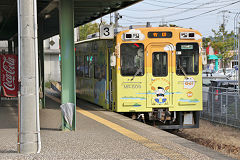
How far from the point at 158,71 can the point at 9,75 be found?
591 centimetres

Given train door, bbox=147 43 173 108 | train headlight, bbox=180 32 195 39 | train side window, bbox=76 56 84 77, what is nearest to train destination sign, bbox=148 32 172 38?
train door, bbox=147 43 173 108

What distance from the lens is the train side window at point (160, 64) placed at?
13.0 m

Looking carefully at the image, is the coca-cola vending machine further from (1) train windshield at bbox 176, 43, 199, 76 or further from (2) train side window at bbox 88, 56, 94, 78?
(1) train windshield at bbox 176, 43, 199, 76

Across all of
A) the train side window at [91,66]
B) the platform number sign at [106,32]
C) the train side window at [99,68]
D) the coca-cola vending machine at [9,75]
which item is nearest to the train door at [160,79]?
the platform number sign at [106,32]

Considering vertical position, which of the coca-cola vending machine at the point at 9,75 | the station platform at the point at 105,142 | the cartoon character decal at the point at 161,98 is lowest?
the station platform at the point at 105,142

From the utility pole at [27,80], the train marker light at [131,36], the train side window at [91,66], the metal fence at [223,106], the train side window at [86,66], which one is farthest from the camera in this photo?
the train side window at [86,66]

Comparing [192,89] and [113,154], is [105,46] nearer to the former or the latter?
[192,89]

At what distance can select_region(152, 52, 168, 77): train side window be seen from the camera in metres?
13.0

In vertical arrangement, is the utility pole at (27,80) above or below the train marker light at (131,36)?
below

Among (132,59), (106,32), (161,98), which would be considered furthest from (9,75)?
(161,98)

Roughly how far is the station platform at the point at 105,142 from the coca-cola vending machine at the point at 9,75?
3.04 meters

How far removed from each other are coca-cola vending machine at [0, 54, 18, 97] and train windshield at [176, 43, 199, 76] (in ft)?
20.5

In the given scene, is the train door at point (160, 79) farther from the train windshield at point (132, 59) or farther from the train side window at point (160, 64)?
the train windshield at point (132, 59)

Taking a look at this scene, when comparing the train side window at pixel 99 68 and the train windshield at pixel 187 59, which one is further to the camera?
the train side window at pixel 99 68
